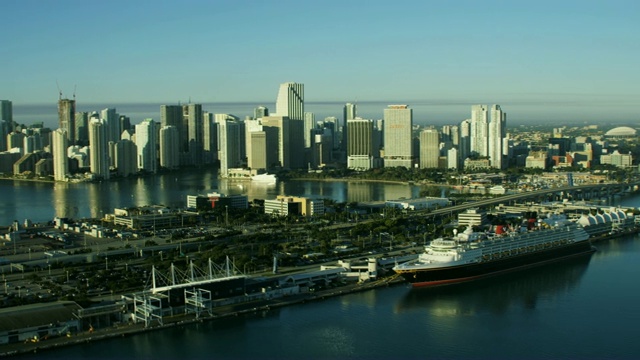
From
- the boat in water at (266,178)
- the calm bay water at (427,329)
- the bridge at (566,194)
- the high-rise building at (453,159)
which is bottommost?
the calm bay water at (427,329)

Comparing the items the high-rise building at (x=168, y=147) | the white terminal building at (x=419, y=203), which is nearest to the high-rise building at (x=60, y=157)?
the high-rise building at (x=168, y=147)

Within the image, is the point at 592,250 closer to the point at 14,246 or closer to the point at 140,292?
the point at 140,292

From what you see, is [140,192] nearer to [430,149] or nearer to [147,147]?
[147,147]

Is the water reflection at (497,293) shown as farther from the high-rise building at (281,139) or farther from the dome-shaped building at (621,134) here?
the dome-shaped building at (621,134)

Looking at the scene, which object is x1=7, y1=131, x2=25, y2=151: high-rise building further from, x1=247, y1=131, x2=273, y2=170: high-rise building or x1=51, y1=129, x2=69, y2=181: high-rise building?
x1=247, y1=131, x2=273, y2=170: high-rise building

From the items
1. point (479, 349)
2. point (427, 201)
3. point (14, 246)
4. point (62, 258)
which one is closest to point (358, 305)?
point (479, 349)

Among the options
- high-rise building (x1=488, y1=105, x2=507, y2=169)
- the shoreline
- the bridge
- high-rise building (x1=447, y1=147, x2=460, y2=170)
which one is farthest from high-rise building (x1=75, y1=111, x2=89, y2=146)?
the shoreline
